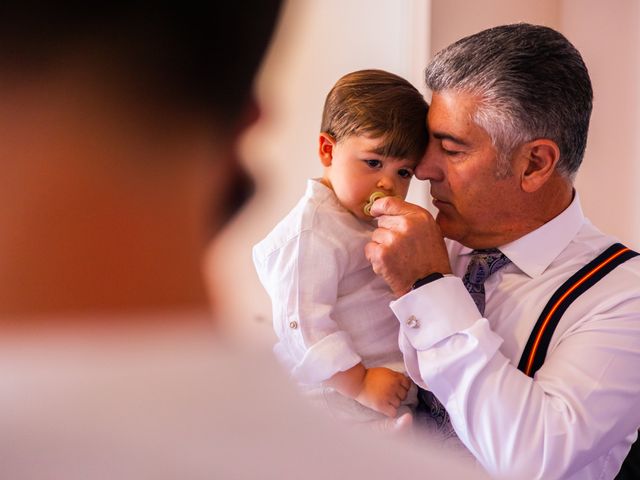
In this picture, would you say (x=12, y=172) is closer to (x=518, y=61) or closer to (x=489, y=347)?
(x=489, y=347)

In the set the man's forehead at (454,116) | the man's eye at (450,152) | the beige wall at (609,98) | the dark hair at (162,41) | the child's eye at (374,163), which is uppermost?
the dark hair at (162,41)

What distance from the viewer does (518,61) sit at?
3.19 feet

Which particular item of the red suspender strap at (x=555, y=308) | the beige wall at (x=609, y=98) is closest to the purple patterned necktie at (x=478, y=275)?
the red suspender strap at (x=555, y=308)

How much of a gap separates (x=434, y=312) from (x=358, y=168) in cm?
23

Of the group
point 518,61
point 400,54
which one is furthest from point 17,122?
point 400,54

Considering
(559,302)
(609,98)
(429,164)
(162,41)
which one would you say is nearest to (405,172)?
(429,164)

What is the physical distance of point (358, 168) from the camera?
38.3 inches

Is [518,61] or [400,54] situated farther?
[400,54]

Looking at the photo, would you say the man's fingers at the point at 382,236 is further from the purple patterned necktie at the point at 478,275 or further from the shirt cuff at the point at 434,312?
the purple patterned necktie at the point at 478,275

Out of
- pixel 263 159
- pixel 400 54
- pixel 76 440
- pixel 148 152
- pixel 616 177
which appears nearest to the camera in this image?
pixel 76 440

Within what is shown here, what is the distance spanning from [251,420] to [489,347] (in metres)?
0.71

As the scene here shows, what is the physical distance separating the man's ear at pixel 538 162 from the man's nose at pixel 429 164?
124 millimetres

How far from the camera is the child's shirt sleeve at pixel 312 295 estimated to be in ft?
2.96

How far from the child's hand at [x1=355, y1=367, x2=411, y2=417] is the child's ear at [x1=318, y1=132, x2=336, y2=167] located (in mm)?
292
